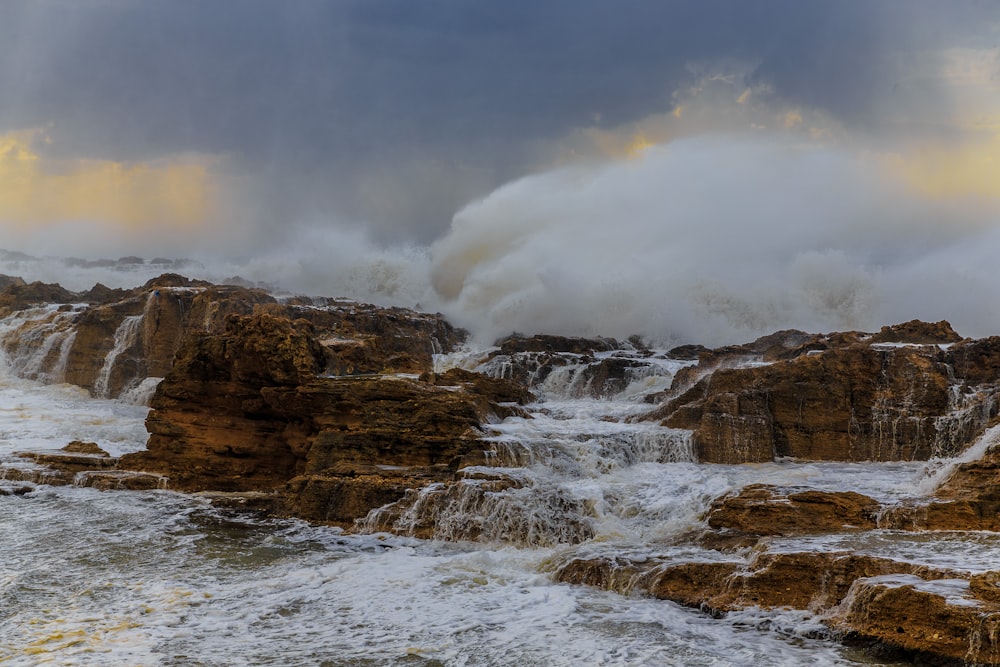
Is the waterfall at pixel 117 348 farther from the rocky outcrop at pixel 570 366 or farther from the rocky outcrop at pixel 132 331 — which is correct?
the rocky outcrop at pixel 570 366

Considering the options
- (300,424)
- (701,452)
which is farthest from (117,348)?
(701,452)

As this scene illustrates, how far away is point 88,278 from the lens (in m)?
71.4

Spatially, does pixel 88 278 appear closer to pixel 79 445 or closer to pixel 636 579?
pixel 79 445

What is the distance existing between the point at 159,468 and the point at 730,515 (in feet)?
41.1

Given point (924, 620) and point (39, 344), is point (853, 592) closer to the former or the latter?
point (924, 620)

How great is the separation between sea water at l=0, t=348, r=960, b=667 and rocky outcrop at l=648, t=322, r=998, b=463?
759 millimetres

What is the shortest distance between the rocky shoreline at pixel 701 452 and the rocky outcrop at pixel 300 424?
4 centimetres

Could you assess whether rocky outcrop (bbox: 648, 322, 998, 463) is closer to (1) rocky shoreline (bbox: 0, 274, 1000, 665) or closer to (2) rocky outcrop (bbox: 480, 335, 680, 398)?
(1) rocky shoreline (bbox: 0, 274, 1000, 665)

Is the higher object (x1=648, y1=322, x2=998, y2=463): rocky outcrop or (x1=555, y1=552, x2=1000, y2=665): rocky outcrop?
(x1=648, y1=322, x2=998, y2=463): rocky outcrop

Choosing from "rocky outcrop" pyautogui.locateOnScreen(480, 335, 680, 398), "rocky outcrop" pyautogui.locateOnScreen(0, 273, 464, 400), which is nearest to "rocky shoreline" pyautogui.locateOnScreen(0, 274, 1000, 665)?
"rocky outcrop" pyautogui.locateOnScreen(480, 335, 680, 398)

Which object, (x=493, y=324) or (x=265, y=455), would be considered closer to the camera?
(x=265, y=455)

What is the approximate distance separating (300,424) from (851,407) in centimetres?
1191

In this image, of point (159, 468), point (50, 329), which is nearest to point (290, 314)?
point (50, 329)

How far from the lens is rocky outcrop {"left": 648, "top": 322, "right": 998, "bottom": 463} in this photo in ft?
48.4
